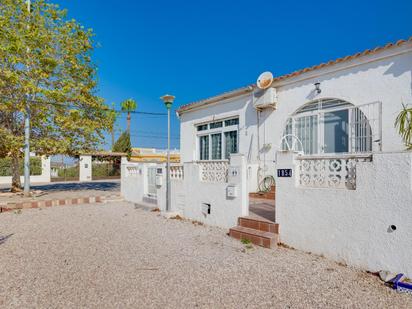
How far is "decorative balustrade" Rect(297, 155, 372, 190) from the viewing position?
4449 millimetres

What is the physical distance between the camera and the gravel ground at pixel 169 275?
128 inches

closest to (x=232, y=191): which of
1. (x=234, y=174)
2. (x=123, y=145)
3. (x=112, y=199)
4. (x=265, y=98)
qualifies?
(x=234, y=174)

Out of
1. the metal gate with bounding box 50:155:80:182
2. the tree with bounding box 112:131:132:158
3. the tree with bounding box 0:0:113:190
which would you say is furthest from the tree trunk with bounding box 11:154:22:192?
the tree with bounding box 112:131:132:158

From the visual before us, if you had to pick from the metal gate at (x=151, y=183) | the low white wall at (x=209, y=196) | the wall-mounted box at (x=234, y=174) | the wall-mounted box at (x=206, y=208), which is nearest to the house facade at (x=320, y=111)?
the wall-mounted box at (x=234, y=174)

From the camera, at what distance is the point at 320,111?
318 inches

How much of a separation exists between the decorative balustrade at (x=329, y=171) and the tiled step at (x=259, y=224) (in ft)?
3.46

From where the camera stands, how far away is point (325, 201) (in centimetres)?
464

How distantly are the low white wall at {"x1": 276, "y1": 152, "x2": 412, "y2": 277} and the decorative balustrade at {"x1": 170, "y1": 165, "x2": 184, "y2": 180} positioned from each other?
13.7ft

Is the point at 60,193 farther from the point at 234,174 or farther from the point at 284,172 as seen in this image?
the point at 284,172

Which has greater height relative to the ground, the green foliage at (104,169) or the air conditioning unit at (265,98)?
the air conditioning unit at (265,98)

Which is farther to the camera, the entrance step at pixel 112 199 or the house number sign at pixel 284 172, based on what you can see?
the entrance step at pixel 112 199

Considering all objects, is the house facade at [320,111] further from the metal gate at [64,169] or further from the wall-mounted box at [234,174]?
the metal gate at [64,169]

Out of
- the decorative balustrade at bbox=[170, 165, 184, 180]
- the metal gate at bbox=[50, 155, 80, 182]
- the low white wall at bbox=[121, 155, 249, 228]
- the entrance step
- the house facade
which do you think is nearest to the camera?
the low white wall at bbox=[121, 155, 249, 228]

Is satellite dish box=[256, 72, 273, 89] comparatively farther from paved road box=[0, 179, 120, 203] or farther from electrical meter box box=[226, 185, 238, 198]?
paved road box=[0, 179, 120, 203]
